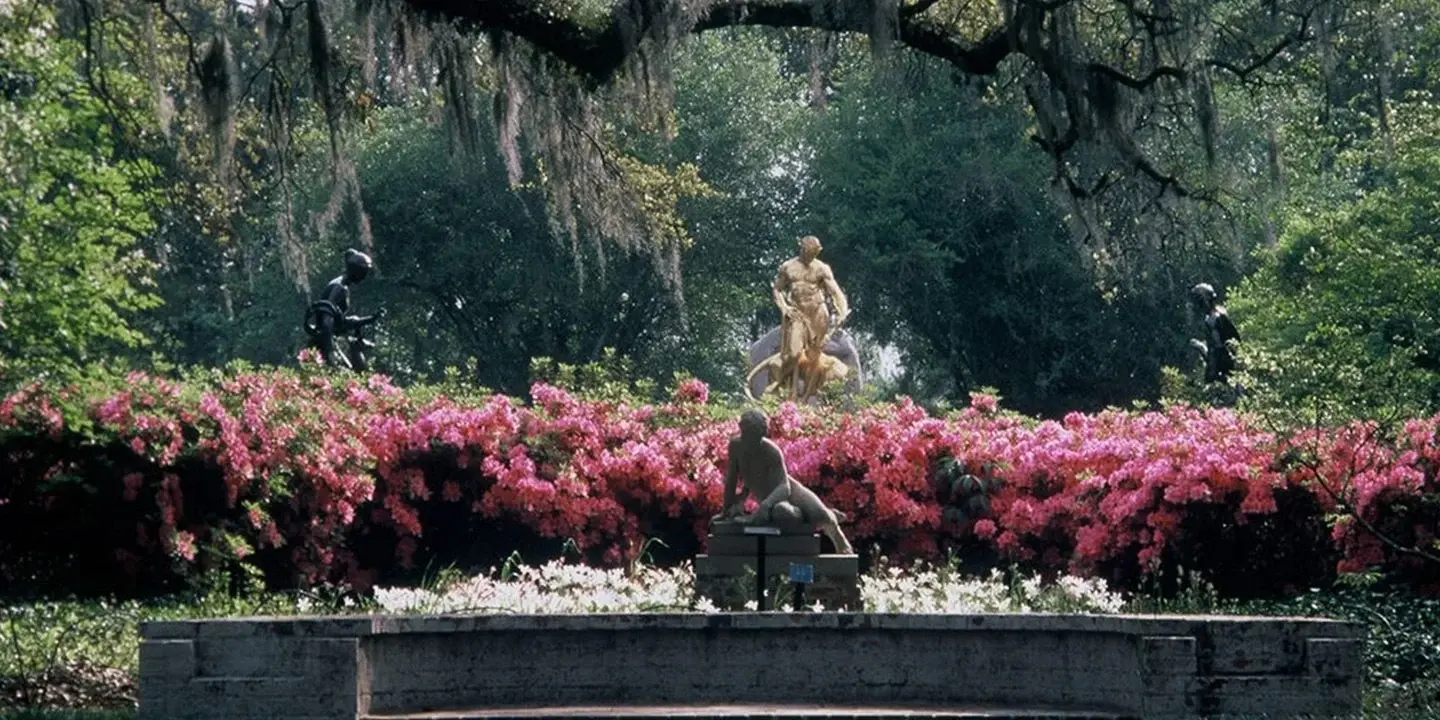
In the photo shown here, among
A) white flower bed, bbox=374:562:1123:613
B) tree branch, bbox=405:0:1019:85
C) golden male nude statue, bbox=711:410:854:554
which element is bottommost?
white flower bed, bbox=374:562:1123:613

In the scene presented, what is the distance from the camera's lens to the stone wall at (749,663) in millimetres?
12930

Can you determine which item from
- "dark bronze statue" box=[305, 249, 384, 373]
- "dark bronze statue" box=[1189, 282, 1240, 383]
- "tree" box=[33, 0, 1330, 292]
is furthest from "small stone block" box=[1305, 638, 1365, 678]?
"dark bronze statue" box=[1189, 282, 1240, 383]

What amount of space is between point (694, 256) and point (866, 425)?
34.3 metres

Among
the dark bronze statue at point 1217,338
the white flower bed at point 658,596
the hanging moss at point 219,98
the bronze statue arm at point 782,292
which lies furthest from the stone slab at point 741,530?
the dark bronze statue at point 1217,338

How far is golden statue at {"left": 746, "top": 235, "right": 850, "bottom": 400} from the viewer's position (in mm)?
33250

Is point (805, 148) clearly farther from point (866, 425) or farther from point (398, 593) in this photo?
point (398, 593)

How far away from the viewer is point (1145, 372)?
5453cm

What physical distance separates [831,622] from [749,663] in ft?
1.58

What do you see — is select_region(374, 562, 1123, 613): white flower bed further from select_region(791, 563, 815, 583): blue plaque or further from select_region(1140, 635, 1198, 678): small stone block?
select_region(1140, 635, 1198, 678): small stone block

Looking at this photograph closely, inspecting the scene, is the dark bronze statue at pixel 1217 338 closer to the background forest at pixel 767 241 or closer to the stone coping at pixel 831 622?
the background forest at pixel 767 241

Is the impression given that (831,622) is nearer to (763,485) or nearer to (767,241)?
(763,485)

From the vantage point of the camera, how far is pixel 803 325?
3341 cm

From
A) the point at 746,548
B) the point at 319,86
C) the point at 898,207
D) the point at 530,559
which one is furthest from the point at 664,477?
the point at 898,207

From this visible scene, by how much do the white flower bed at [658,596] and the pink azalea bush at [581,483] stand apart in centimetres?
269
